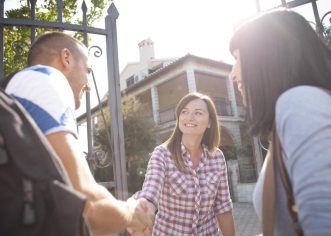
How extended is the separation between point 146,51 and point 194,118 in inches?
1062

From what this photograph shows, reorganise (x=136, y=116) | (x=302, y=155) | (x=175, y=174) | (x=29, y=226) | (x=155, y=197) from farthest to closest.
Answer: (x=136, y=116)
(x=175, y=174)
(x=155, y=197)
(x=302, y=155)
(x=29, y=226)

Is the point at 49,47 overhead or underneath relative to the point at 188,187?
overhead

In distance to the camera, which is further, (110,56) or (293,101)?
(110,56)

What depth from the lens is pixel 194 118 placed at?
11.0ft

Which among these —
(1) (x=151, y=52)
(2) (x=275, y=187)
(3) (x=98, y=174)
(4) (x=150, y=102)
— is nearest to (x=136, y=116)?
(3) (x=98, y=174)

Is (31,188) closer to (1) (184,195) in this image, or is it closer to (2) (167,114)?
(1) (184,195)

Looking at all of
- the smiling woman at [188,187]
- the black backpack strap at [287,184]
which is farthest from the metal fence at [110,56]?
the black backpack strap at [287,184]

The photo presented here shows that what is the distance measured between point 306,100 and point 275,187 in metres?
0.38

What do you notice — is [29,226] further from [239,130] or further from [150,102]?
[150,102]

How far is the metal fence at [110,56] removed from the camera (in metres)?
3.11

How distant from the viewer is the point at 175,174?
2811mm

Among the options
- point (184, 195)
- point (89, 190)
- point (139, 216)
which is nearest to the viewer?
point (89, 190)

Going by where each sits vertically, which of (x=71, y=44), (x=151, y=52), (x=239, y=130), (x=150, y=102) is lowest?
(x=71, y=44)

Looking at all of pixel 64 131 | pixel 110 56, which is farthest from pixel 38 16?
pixel 64 131
